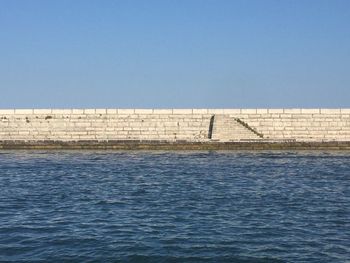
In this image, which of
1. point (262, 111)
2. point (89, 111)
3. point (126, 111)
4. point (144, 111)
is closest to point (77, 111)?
point (89, 111)

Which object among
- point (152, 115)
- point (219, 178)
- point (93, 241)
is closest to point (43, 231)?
point (93, 241)

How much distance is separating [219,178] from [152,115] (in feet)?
95.1

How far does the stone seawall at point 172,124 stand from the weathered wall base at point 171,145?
1195mm

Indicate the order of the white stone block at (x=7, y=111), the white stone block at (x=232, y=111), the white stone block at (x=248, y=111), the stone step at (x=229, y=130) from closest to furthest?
the stone step at (x=229, y=130)
the white stone block at (x=248, y=111)
the white stone block at (x=7, y=111)
the white stone block at (x=232, y=111)

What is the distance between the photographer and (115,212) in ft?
54.7

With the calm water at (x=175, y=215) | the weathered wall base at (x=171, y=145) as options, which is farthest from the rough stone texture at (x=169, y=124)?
the calm water at (x=175, y=215)

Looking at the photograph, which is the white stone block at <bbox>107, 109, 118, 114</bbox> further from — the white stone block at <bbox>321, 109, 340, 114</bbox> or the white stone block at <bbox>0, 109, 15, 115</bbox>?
the white stone block at <bbox>321, 109, 340, 114</bbox>

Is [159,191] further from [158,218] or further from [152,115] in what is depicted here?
[152,115]

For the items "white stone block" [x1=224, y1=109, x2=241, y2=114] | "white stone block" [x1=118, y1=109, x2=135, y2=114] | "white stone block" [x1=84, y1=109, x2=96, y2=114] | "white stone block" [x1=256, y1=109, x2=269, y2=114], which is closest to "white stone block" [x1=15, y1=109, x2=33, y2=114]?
"white stone block" [x1=84, y1=109, x2=96, y2=114]

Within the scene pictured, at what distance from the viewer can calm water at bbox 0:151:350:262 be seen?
12195 millimetres

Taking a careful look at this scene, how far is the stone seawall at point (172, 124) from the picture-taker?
51.9 metres

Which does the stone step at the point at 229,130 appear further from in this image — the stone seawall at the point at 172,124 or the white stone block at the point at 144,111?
the white stone block at the point at 144,111

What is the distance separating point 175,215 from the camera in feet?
53.2

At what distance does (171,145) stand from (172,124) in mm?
5157
